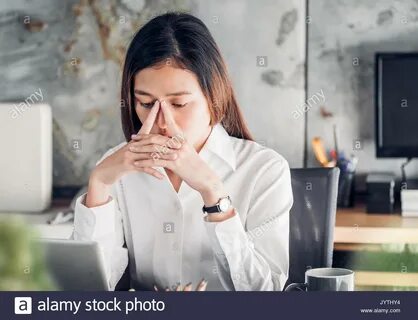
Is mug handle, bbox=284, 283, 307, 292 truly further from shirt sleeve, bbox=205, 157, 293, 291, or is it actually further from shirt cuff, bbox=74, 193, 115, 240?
shirt cuff, bbox=74, 193, 115, 240

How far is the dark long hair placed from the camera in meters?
1.04

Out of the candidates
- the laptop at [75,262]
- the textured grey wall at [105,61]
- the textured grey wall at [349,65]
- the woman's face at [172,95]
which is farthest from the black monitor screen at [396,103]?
the laptop at [75,262]

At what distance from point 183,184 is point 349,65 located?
770mm

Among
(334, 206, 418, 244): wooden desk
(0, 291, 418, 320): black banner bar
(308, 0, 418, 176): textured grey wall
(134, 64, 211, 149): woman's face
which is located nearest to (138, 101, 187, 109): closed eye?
(134, 64, 211, 149): woman's face

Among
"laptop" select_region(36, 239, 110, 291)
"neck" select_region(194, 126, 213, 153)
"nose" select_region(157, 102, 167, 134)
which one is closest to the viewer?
"laptop" select_region(36, 239, 110, 291)

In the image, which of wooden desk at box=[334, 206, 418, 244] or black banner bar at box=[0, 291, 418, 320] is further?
wooden desk at box=[334, 206, 418, 244]

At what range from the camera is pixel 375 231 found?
1.56 metres

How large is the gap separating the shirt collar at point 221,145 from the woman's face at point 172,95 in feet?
0.14

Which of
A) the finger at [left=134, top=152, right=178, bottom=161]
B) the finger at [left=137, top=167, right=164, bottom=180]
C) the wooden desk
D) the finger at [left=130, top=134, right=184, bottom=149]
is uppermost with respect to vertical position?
the finger at [left=130, top=134, right=184, bottom=149]

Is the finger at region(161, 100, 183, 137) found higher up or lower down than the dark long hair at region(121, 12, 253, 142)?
lower down

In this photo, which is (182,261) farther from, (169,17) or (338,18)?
(338,18)

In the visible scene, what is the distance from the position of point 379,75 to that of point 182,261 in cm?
81

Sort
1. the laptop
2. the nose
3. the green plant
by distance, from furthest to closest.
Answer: the nose
the laptop
the green plant

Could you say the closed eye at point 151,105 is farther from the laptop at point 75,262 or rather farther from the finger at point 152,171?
the laptop at point 75,262
